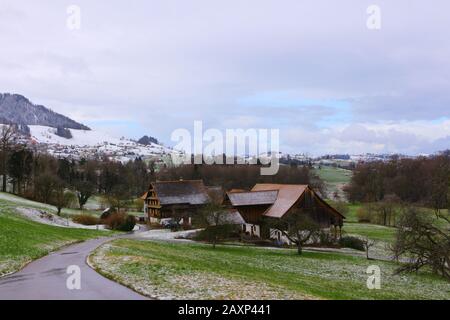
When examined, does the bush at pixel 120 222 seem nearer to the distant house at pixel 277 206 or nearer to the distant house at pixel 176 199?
the distant house at pixel 176 199

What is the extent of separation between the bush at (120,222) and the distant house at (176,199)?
12.1m

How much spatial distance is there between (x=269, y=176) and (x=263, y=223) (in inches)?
3588

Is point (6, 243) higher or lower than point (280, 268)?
higher

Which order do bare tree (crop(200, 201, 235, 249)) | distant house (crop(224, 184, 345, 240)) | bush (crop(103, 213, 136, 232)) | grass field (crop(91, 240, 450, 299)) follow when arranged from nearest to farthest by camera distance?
grass field (crop(91, 240, 450, 299)) → bare tree (crop(200, 201, 235, 249)) → distant house (crop(224, 184, 345, 240)) → bush (crop(103, 213, 136, 232))

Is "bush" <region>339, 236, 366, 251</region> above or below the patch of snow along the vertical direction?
below

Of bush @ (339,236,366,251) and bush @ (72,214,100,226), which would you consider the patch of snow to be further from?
bush @ (339,236,366,251)

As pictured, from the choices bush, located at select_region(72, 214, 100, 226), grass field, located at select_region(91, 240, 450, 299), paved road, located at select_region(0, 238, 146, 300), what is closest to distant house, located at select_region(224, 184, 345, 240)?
bush, located at select_region(72, 214, 100, 226)

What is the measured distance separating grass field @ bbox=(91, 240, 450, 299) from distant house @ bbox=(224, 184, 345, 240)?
74.6 ft

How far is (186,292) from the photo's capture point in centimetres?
1689

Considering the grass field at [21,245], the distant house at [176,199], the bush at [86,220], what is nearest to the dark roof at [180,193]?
the distant house at [176,199]

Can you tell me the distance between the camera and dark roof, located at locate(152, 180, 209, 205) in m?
85.0
